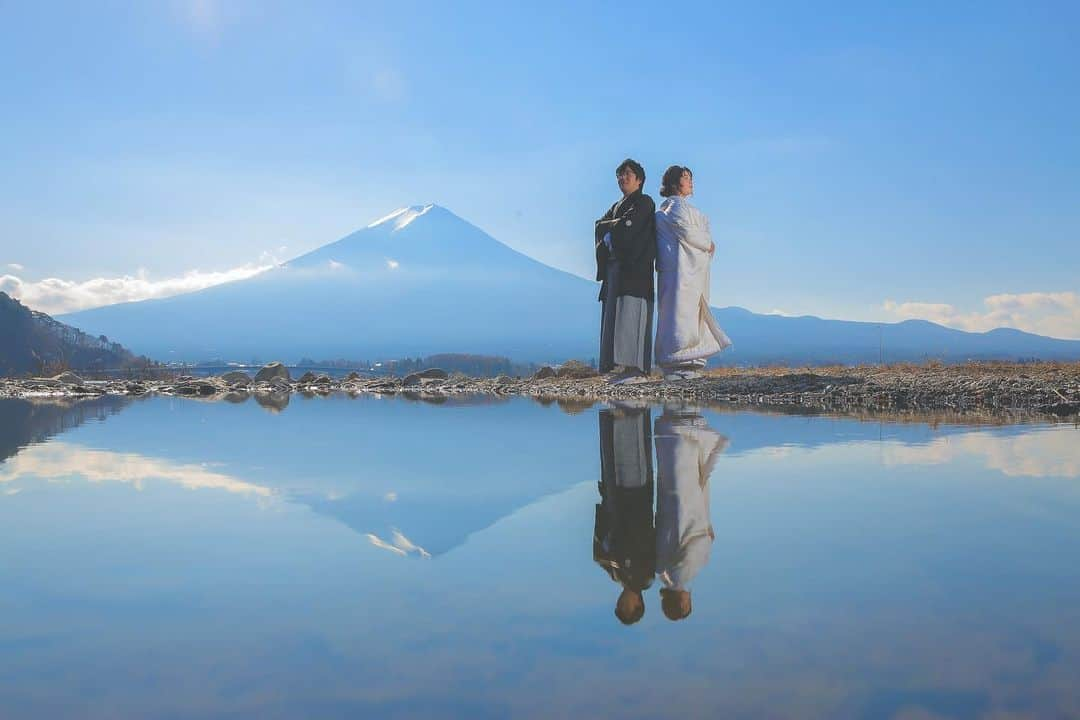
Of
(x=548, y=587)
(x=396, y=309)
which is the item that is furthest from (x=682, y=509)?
(x=396, y=309)

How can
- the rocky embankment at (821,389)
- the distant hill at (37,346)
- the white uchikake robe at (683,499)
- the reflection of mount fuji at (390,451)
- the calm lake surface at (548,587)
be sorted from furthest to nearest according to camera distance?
the distant hill at (37,346) → the rocky embankment at (821,389) → the reflection of mount fuji at (390,451) → the white uchikake robe at (683,499) → the calm lake surface at (548,587)

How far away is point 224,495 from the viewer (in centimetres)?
429

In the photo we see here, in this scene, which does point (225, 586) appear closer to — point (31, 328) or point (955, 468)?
point (955, 468)

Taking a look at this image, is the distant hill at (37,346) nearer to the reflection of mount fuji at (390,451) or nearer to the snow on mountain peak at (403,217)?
the reflection of mount fuji at (390,451)

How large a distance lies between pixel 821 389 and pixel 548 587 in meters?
9.52

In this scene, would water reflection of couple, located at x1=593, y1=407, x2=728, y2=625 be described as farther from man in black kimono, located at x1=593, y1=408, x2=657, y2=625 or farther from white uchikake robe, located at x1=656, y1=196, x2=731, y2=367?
white uchikake robe, located at x1=656, y1=196, x2=731, y2=367

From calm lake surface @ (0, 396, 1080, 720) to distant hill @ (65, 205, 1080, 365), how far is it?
105 metres

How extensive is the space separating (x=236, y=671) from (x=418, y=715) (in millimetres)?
506

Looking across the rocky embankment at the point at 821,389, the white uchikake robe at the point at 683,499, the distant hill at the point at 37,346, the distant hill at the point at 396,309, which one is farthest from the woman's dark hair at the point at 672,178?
the distant hill at the point at 396,309

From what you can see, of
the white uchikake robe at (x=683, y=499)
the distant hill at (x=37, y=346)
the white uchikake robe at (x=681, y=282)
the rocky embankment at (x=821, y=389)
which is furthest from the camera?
the distant hill at (x=37, y=346)

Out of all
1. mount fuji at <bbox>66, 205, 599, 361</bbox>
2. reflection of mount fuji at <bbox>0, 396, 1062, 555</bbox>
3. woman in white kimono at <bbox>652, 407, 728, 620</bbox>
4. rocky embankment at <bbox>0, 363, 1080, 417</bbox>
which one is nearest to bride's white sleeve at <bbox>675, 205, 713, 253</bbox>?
rocky embankment at <bbox>0, 363, 1080, 417</bbox>

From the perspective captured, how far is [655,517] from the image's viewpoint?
3455 mm

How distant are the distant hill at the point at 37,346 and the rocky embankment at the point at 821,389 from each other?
10841 mm

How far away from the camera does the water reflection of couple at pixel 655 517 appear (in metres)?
2.48
